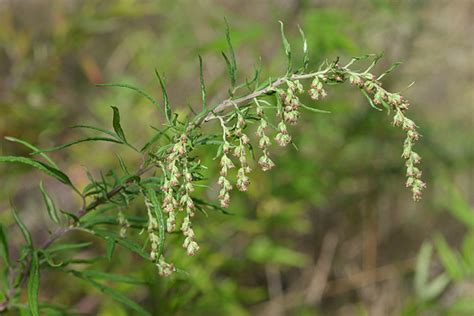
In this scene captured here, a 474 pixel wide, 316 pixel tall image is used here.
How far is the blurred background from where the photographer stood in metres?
3.73

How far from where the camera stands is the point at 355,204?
497cm

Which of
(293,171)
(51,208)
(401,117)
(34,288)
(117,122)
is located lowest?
(34,288)

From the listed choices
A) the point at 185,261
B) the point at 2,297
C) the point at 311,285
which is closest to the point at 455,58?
the point at 311,285

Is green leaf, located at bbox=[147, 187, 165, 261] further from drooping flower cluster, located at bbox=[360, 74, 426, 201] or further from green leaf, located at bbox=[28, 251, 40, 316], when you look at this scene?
drooping flower cluster, located at bbox=[360, 74, 426, 201]

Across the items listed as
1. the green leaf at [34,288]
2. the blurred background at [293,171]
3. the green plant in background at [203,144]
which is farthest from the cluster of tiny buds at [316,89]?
the blurred background at [293,171]

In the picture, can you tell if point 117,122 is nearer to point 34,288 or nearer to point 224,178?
point 224,178

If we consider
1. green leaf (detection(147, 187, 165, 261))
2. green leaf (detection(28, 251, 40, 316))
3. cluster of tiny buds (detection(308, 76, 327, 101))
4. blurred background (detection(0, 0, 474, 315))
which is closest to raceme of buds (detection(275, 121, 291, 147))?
cluster of tiny buds (detection(308, 76, 327, 101))

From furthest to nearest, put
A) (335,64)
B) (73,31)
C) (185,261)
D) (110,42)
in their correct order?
(110,42) < (73,31) < (185,261) < (335,64)

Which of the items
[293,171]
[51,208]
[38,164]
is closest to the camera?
[38,164]

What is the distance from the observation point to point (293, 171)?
3971mm

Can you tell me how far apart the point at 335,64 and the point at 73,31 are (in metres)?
3.19

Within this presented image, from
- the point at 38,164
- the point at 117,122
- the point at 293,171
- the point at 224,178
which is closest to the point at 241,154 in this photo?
the point at 224,178

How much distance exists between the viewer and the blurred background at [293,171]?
147 inches

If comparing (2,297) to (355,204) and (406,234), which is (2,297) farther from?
(406,234)
